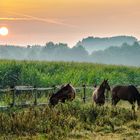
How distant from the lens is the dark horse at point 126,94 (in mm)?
25562

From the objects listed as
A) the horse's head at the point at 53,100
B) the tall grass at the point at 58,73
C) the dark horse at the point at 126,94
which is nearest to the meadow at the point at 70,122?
the horse's head at the point at 53,100

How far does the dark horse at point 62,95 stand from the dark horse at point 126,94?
12.2 feet

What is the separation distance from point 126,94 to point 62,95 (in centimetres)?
497

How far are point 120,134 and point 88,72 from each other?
24.2m

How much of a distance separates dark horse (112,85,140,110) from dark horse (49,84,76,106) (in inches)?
147

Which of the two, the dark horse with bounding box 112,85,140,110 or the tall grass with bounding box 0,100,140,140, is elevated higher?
the dark horse with bounding box 112,85,140,110

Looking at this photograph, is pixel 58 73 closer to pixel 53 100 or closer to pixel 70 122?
pixel 53 100

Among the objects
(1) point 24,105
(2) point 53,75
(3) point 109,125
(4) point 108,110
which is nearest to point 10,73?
(2) point 53,75

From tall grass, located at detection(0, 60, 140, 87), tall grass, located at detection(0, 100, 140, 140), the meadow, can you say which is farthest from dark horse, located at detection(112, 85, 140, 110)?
tall grass, located at detection(0, 60, 140, 87)

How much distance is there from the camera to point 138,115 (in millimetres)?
21484

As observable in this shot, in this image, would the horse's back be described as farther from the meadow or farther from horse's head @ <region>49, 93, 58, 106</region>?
horse's head @ <region>49, 93, 58, 106</region>

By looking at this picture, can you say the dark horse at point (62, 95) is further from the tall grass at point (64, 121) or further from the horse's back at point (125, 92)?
the horse's back at point (125, 92)

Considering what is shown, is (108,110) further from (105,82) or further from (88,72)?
(88,72)

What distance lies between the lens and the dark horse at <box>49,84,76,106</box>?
2239cm
